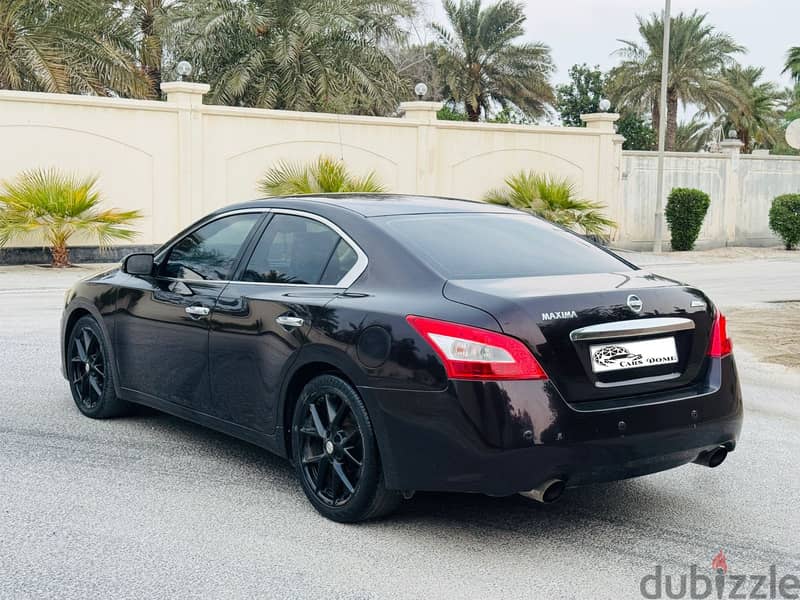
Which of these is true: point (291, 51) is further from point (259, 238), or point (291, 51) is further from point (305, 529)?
point (305, 529)

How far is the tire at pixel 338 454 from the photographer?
4.90 meters

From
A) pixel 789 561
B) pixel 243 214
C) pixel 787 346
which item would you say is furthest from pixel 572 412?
pixel 787 346

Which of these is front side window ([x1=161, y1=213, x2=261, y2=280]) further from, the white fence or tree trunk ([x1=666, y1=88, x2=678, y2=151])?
tree trunk ([x1=666, y1=88, x2=678, y2=151])

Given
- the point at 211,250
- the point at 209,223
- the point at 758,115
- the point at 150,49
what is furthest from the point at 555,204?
the point at 758,115

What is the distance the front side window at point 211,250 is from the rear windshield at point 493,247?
98 cm

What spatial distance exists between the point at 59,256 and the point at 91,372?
46.8 feet

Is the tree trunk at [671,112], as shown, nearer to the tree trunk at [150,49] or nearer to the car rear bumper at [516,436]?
the tree trunk at [150,49]

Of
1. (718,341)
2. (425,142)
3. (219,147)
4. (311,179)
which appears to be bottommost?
(718,341)

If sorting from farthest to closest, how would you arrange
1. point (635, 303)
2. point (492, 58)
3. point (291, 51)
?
1. point (492, 58)
2. point (291, 51)
3. point (635, 303)

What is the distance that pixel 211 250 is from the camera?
624 centimetres

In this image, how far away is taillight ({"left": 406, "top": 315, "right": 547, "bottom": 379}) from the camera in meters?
4.54

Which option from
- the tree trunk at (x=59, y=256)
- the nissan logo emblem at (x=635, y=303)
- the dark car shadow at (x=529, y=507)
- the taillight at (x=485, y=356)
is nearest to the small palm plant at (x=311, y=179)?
the tree trunk at (x=59, y=256)

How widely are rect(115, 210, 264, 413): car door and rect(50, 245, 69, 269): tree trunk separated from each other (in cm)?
1463

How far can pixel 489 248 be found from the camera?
5.46 meters
